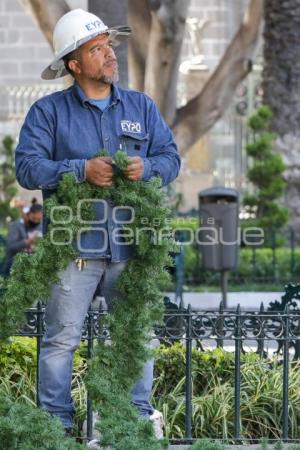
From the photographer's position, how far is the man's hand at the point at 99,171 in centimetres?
A: 661

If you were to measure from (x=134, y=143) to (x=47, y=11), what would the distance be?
8077 mm

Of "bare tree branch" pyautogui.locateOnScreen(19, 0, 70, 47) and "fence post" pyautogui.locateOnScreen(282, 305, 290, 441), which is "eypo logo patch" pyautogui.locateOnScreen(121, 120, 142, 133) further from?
"bare tree branch" pyautogui.locateOnScreen(19, 0, 70, 47)

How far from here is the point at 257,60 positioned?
2691 cm

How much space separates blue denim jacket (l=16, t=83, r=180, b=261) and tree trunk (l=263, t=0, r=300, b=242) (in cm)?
1322

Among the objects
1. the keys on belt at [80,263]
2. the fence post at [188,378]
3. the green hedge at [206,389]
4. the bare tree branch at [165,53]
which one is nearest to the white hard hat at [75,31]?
the keys on belt at [80,263]

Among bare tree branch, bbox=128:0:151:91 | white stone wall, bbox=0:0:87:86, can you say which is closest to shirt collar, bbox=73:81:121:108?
bare tree branch, bbox=128:0:151:91

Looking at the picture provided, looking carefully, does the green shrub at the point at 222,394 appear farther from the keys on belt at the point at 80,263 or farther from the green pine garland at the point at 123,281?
the keys on belt at the point at 80,263

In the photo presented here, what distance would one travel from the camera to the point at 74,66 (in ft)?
23.0

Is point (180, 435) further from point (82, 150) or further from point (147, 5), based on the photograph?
point (147, 5)

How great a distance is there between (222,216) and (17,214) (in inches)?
195

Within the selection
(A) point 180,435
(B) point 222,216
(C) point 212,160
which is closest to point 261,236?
(B) point 222,216

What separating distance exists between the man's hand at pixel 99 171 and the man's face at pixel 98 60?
0.46 metres

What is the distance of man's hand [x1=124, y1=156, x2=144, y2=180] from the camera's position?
6598 millimetres

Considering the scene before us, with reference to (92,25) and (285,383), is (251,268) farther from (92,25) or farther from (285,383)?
(92,25)
